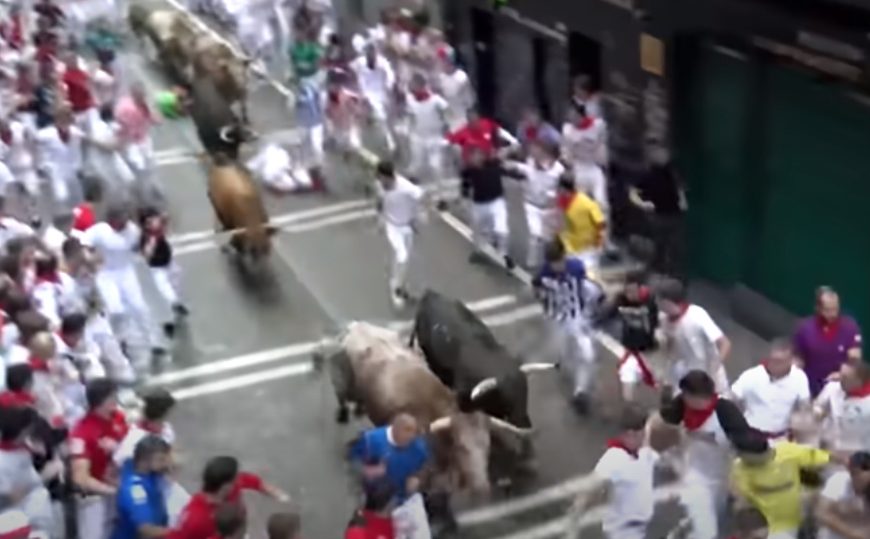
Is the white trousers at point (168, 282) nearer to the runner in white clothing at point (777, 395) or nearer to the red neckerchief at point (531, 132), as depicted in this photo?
the red neckerchief at point (531, 132)

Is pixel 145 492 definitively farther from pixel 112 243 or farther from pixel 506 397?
pixel 112 243

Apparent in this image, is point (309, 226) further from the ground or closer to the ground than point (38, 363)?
closer to the ground

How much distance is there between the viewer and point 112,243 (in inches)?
553

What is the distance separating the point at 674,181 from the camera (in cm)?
1521

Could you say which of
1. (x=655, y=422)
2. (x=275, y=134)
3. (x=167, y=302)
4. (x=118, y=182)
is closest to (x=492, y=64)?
(x=275, y=134)

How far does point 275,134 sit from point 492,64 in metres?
3.53

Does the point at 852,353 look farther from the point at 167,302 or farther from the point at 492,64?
the point at 492,64

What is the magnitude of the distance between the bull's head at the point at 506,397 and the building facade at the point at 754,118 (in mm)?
3848

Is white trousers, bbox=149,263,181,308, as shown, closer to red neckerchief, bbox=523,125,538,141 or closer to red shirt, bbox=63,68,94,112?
red shirt, bbox=63,68,94,112

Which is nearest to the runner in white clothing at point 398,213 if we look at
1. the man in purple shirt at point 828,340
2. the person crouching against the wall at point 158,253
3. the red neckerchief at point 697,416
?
the person crouching against the wall at point 158,253

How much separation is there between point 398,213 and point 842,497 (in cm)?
772

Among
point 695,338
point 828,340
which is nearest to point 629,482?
point 695,338

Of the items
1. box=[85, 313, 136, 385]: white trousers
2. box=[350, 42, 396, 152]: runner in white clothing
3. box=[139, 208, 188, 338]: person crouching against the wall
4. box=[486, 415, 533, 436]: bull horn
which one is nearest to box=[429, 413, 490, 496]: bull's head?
box=[486, 415, 533, 436]: bull horn

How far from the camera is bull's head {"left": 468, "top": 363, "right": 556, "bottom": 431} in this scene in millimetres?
11402
